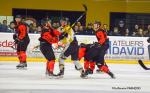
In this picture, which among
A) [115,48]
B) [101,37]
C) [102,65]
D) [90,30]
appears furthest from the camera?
Result: [115,48]

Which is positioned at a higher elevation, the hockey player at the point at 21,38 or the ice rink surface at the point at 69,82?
the hockey player at the point at 21,38

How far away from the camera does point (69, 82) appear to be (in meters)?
12.1

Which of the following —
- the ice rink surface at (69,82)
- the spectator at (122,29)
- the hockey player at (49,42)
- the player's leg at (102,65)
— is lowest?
the ice rink surface at (69,82)

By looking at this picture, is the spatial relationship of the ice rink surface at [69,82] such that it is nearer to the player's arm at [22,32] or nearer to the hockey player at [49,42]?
the hockey player at [49,42]

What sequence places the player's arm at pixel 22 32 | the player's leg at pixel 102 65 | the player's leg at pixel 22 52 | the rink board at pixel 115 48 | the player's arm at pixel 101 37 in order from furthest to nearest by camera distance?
the rink board at pixel 115 48 → the player's leg at pixel 22 52 → the player's arm at pixel 22 32 → the player's arm at pixel 101 37 → the player's leg at pixel 102 65

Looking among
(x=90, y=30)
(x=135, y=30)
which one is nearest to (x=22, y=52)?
(x=90, y=30)

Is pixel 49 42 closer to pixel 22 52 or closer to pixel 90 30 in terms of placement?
pixel 22 52

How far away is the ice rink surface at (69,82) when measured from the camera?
1049cm

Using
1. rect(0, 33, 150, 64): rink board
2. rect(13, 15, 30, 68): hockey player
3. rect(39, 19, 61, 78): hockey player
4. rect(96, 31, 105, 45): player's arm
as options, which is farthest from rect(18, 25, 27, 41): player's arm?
rect(0, 33, 150, 64): rink board

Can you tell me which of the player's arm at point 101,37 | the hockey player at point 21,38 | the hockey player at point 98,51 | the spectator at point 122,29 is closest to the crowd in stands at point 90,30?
the spectator at point 122,29

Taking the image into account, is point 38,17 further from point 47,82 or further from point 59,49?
point 47,82

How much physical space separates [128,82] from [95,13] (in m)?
12.6

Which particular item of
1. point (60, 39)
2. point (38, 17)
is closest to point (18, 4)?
point (38, 17)

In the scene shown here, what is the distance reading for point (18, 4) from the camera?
2428 cm
